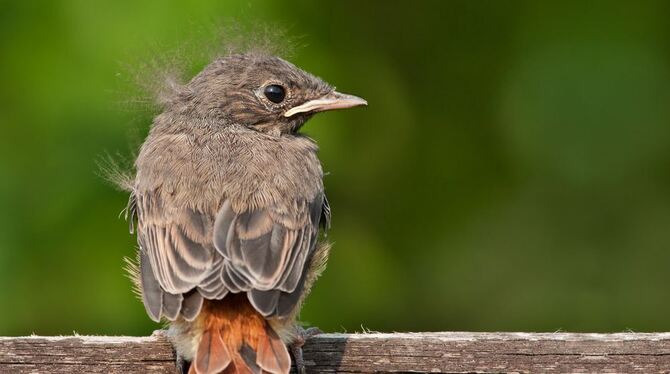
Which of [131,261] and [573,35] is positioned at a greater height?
[573,35]

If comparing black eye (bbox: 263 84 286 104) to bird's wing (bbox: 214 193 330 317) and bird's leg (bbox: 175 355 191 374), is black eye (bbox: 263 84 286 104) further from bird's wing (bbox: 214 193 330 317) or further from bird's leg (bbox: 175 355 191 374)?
bird's leg (bbox: 175 355 191 374)

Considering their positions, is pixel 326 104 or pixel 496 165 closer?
pixel 326 104

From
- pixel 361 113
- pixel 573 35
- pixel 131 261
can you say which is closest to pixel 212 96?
pixel 131 261

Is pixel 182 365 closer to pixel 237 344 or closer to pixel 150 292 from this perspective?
pixel 237 344

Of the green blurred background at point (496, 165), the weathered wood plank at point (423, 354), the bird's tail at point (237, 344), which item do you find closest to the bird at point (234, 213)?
the bird's tail at point (237, 344)

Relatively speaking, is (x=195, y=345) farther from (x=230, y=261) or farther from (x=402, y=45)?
(x=402, y=45)

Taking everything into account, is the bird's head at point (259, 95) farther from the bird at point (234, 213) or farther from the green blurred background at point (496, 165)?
the green blurred background at point (496, 165)

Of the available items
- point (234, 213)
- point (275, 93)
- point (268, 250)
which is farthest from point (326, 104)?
point (268, 250)
